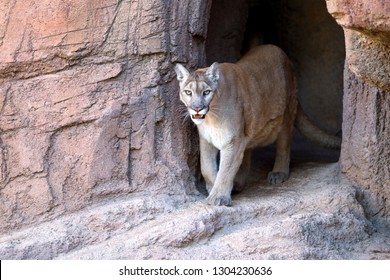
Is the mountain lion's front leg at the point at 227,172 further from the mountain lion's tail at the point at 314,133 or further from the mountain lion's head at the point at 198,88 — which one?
the mountain lion's tail at the point at 314,133

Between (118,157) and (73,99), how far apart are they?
0.59 m

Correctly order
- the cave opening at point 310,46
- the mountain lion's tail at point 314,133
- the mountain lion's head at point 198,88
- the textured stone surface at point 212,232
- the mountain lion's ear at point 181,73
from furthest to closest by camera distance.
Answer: the cave opening at point 310,46 < the mountain lion's tail at point 314,133 < the mountain lion's ear at point 181,73 < the mountain lion's head at point 198,88 < the textured stone surface at point 212,232

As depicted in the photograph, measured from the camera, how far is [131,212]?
21.5 feet

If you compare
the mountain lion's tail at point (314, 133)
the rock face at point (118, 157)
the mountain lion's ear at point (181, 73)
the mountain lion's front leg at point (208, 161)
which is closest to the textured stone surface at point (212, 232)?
the rock face at point (118, 157)

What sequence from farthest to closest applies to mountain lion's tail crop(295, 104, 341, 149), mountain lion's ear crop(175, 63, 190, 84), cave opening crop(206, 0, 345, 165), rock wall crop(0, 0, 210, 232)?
cave opening crop(206, 0, 345, 165) < mountain lion's tail crop(295, 104, 341, 149) < mountain lion's ear crop(175, 63, 190, 84) < rock wall crop(0, 0, 210, 232)

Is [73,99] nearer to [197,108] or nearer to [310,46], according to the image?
[197,108]

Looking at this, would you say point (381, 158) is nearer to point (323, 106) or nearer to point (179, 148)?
point (179, 148)

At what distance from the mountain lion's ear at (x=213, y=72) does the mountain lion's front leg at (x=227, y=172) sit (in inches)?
22.1

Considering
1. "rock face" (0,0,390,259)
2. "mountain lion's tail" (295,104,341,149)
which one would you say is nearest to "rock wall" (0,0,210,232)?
"rock face" (0,0,390,259)

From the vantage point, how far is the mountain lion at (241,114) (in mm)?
6816

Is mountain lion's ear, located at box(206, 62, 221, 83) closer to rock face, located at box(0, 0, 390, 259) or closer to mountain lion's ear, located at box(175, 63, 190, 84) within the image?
mountain lion's ear, located at box(175, 63, 190, 84)

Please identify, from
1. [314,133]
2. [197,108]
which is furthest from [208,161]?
[314,133]

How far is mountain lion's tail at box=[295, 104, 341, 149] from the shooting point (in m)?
8.19

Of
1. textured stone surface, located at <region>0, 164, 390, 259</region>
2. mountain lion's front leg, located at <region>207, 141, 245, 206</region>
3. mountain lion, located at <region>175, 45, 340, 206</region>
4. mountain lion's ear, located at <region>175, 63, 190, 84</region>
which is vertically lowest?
textured stone surface, located at <region>0, 164, 390, 259</region>
